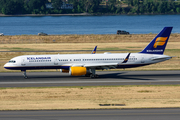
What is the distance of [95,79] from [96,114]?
60.5 ft

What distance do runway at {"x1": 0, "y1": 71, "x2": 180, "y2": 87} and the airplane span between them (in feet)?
5.18

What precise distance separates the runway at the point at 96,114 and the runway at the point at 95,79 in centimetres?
1362

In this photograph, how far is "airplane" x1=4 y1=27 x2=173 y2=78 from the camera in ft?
141

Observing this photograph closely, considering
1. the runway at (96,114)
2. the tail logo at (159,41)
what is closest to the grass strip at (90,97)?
the runway at (96,114)

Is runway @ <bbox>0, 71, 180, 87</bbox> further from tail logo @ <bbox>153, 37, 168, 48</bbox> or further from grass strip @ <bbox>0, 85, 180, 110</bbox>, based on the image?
tail logo @ <bbox>153, 37, 168, 48</bbox>

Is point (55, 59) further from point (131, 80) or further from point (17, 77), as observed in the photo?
point (131, 80)

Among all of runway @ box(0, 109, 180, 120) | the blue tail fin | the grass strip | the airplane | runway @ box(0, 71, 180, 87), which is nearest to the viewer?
runway @ box(0, 109, 180, 120)

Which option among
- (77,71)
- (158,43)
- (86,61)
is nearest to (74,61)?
(86,61)

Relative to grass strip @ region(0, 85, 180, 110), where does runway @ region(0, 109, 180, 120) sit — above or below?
above

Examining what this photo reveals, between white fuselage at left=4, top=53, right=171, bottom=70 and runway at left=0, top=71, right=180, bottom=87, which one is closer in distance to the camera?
runway at left=0, top=71, right=180, bottom=87

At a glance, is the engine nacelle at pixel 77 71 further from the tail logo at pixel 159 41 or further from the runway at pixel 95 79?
the tail logo at pixel 159 41

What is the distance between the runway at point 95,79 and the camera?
40.4 metres

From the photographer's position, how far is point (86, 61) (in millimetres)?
44250

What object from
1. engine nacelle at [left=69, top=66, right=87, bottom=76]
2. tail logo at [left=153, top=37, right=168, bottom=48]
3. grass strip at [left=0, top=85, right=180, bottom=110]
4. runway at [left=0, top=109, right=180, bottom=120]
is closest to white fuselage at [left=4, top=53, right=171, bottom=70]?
engine nacelle at [left=69, top=66, right=87, bottom=76]
